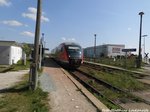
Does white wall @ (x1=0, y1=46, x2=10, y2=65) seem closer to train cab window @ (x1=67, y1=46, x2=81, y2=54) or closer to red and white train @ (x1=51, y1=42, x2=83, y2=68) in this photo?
red and white train @ (x1=51, y1=42, x2=83, y2=68)

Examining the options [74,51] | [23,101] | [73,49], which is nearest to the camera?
[23,101]

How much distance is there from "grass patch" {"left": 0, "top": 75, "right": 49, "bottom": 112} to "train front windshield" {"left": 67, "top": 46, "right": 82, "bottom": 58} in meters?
17.4

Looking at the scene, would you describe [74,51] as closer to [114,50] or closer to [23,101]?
[23,101]

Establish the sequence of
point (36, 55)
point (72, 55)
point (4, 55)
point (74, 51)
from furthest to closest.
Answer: point (4, 55) < point (74, 51) < point (72, 55) < point (36, 55)

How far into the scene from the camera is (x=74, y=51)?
30.0 meters

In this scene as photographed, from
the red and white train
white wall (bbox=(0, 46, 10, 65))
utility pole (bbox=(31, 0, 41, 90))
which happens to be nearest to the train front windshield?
the red and white train

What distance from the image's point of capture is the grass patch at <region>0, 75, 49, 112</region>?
853cm

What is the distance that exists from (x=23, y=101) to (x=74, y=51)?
67.4 ft

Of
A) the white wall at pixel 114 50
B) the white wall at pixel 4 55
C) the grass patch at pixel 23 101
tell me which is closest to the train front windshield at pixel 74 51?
the white wall at pixel 4 55

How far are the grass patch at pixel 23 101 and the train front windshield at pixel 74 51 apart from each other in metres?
17.4

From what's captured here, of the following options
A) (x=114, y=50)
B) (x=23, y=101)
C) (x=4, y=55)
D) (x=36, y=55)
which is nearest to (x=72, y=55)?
(x=4, y=55)

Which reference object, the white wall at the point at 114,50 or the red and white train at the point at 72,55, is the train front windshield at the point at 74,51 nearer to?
the red and white train at the point at 72,55

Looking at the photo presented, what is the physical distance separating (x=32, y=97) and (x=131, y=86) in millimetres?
8144

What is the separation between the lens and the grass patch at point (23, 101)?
853cm
